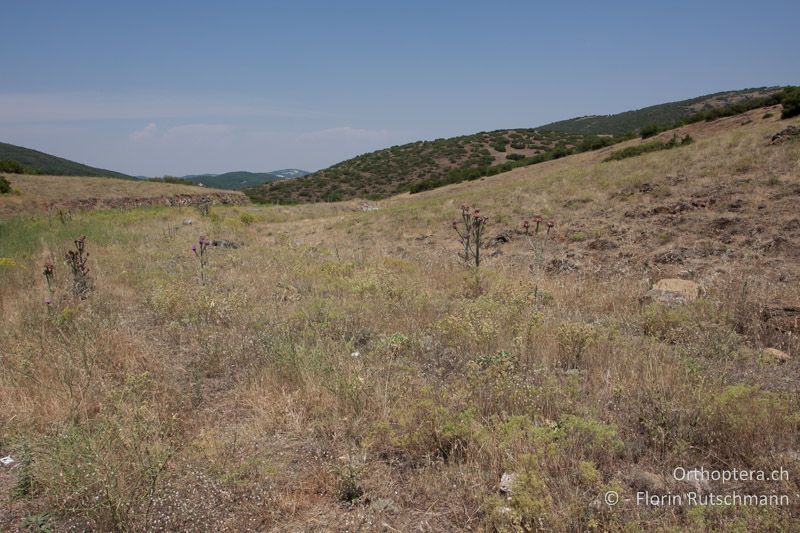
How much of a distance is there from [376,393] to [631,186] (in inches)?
460

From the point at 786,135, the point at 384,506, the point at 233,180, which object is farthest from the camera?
the point at 233,180

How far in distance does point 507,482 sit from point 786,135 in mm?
13866

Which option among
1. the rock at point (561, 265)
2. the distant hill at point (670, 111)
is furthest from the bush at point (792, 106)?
the distant hill at point (670, 111)

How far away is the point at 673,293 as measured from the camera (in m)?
5.47

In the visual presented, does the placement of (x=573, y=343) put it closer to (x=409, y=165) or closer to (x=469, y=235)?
(x=469, y=235)

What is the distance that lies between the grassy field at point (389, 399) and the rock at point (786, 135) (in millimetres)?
6103

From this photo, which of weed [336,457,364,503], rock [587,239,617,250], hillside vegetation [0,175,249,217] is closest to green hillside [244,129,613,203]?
hillside vegetation [0,175,249,217]

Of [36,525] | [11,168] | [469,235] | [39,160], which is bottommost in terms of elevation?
[36,525]

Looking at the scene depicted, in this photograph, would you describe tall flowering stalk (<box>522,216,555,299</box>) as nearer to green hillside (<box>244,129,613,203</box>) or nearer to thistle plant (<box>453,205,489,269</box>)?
thistle plant (<box>453,205,489,269</box>)

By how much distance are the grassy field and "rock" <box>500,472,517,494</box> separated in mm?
40

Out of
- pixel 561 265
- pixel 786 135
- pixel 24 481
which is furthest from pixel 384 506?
pixel 786 135

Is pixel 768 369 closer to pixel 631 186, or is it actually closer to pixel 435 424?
pixel 435 424

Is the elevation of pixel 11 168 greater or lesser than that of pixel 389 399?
greater

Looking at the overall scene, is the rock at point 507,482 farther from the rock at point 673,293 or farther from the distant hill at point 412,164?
the distant hill at point 412,164
